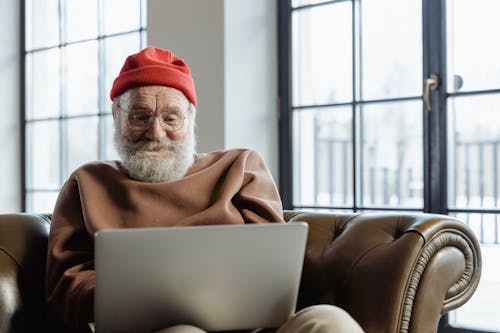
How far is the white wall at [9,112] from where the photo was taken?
4.57 metres

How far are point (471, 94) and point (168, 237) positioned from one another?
173cm

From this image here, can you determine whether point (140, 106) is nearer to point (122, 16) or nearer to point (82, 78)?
point (122, 16)

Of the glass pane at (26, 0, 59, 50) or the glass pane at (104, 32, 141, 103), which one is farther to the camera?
the glass pane at (26, 0, 59, 50)

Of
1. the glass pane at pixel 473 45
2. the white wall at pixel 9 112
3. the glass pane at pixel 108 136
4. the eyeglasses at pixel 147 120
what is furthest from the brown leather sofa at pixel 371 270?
the white wall at pixel 9 112

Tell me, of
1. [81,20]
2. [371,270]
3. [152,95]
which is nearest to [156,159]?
[152,95]

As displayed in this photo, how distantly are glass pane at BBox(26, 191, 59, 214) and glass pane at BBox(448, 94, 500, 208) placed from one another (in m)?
2.54

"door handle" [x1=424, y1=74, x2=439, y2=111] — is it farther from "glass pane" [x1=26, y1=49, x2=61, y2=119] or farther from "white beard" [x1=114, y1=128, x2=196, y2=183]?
"glass pane" [x1=26, y1=49, x2=61, y2=119]

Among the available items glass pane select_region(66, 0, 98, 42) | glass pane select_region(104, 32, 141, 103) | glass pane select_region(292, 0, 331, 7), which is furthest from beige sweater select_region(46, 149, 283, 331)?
glass pane select_region(66, 0, 98, 42)

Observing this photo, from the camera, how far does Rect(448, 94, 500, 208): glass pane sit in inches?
105

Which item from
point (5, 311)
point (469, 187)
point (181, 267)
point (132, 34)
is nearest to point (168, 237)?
point (181, 267)

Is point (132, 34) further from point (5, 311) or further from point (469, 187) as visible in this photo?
point (5, 311)

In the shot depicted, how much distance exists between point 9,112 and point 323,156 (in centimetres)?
236

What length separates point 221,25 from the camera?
10.2 ft

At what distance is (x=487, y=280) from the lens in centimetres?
272
